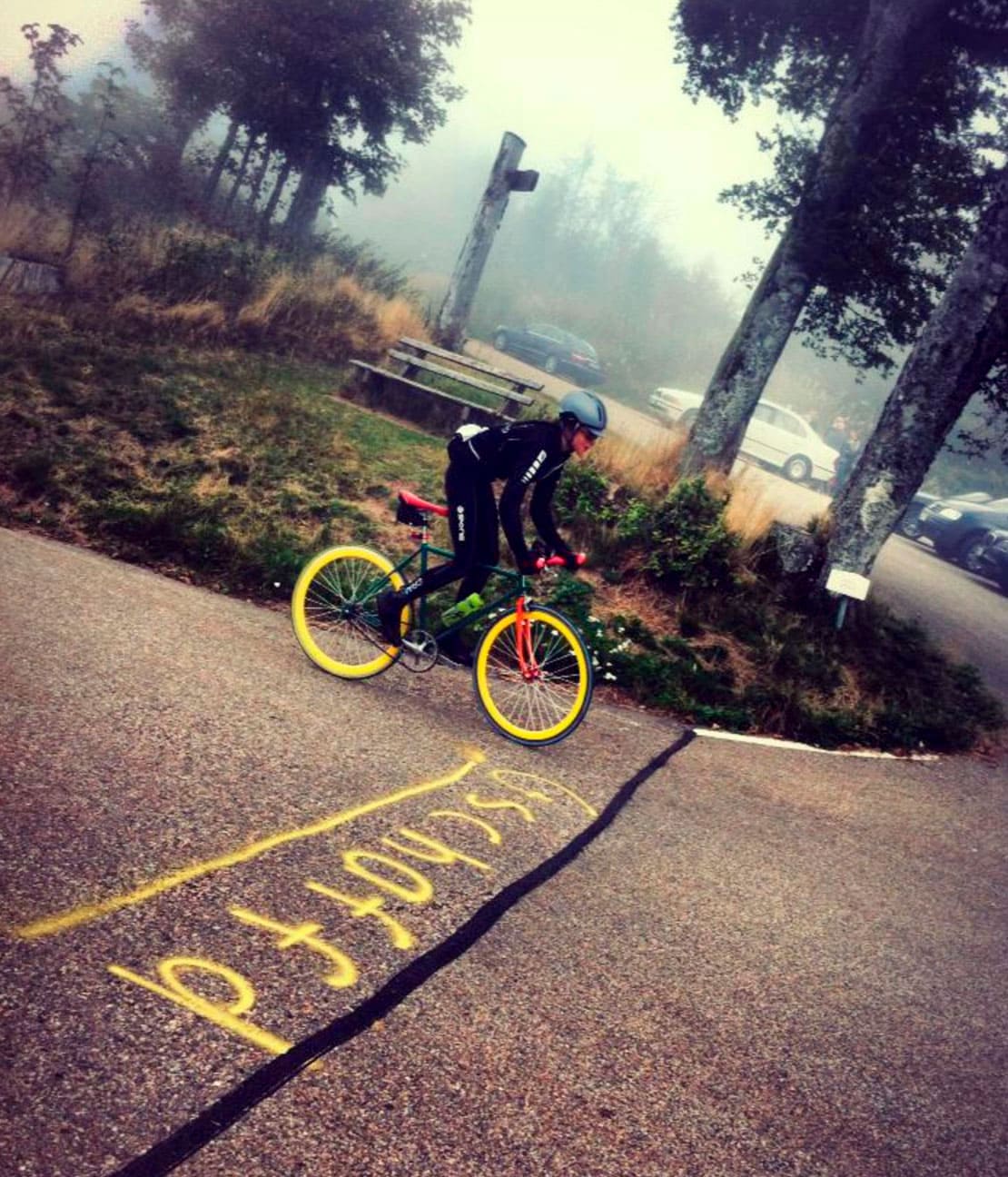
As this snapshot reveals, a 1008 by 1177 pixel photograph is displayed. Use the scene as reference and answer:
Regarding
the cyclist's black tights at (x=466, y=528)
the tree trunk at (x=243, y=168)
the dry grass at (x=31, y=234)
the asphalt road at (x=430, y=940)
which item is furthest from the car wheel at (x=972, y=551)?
the tree trunk at (x=243, y=168)

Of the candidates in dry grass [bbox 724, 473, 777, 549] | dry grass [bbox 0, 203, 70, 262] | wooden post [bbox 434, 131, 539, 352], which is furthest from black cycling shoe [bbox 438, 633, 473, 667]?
wooden post [bbox 434, 131, 539, 352]

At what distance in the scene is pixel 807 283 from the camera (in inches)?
394

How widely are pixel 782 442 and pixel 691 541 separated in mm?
17508

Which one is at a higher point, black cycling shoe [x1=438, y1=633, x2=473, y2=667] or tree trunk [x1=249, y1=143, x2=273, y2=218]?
tree trunk [x1=249, y1=143, x2=273, y2=218]

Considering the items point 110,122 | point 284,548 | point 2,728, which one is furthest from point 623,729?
point 110,122

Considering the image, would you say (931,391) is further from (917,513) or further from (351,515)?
(917,513)

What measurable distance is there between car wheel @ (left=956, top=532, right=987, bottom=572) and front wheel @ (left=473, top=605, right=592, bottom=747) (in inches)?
575

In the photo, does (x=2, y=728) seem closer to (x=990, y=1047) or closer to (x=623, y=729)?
(x=623, y=729)

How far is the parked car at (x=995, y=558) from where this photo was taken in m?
15.4

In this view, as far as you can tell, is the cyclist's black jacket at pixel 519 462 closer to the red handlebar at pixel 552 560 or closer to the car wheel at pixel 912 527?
the red handlebar at pixel 552 560

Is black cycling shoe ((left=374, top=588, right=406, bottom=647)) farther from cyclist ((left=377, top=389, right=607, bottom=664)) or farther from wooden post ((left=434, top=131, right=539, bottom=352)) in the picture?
wooden post ((left=434, top=131, right=539, bottom=352))

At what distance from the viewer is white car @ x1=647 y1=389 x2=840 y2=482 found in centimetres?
2317

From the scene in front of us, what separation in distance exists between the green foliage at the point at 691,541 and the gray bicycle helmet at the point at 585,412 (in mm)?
3275

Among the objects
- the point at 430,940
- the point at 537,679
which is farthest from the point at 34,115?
the point at 430,940
